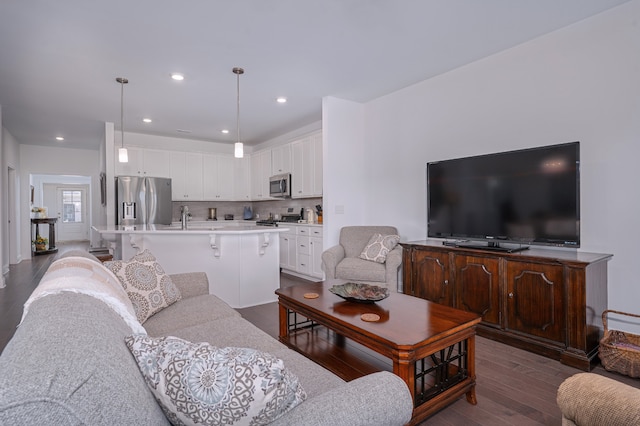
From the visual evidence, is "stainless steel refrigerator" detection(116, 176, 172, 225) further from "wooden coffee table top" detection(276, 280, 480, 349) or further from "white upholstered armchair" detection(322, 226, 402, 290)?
"wooden coffee table top" detection(276, 280, 480, 349)

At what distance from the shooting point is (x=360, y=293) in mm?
2371

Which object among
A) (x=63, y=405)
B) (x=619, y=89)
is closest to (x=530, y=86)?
(x=619, y=89)

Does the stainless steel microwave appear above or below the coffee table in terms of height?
above

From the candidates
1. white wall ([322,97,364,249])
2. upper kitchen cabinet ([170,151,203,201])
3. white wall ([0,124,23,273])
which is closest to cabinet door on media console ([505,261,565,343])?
white wall ([322,97,364,249])

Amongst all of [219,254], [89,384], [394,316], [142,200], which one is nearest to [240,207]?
[142,200]

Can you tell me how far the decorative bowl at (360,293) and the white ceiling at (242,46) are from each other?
6.97ft

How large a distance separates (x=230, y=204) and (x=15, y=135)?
431 cm

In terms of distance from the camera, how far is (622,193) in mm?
2652

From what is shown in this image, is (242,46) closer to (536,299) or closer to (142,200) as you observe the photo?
(536,299)

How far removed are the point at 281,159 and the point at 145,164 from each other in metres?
2.54

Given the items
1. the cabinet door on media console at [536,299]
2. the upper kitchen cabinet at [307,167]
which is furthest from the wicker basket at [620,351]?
the upper kitchen cabinet at [307,167]

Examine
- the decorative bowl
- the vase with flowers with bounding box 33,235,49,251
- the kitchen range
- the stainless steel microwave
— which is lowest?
the vase with flowers with bounding box 33,235,49,251

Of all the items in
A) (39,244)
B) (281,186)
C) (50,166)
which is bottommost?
(39,244)

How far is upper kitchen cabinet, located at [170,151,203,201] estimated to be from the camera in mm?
6770
